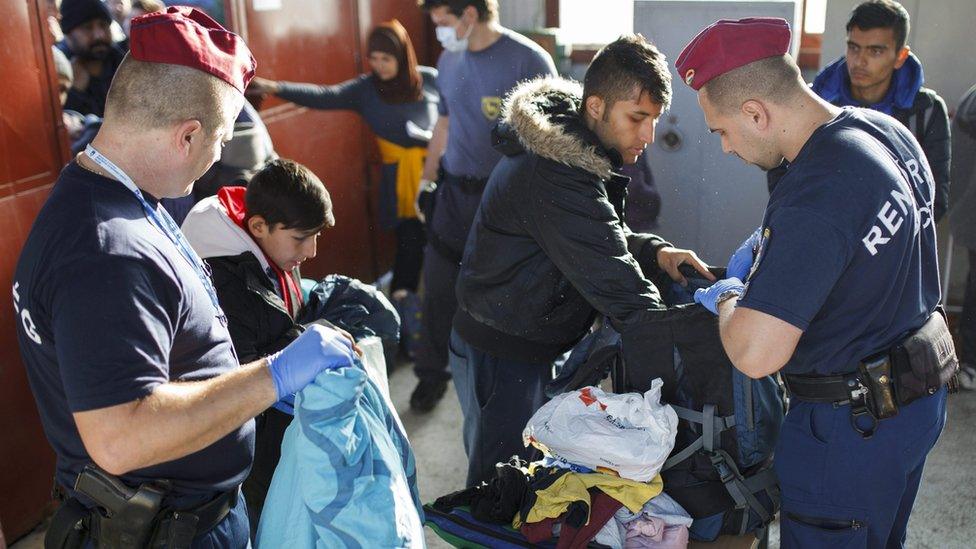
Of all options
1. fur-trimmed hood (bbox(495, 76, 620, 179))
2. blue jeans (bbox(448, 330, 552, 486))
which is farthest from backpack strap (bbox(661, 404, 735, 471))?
fur-trimmed hood (bbox(495, 76, 620, 179))

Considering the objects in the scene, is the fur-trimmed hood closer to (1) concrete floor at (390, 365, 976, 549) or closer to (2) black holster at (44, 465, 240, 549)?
(2) black holster at (44, 465, 240, 549)

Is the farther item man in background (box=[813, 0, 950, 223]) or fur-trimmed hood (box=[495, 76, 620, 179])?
man in background (box=[813, 0, 950, 223])

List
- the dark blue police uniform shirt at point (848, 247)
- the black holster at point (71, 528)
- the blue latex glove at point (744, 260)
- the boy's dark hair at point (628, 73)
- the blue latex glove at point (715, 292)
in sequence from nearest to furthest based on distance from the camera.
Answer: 1. the black holster at point (71, 528)
2. the dark blue police uniform shirt at point (848, 247)
3. the blue latex glove at point (715, 292)
4. the blue latex glove at point (744, 260)
5. the boy's dark hair at point (628, 73)

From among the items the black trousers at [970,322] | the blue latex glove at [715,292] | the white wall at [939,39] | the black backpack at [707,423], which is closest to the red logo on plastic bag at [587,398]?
the black backpack at [707,423]

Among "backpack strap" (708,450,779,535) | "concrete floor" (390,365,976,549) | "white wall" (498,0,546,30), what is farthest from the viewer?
"white wall" (498,0,546,30)

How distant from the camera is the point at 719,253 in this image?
535cm

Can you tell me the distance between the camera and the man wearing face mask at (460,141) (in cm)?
468

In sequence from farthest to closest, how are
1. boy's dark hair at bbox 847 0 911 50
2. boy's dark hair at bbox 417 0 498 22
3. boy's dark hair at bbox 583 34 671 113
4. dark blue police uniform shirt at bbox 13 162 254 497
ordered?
1. boy's dark hair at bbox 417 0 498 22
2. boy's dark hair at bbox 847 0 911 50
3. boy's dark hair at bbox 583 34 671 113
4. dark blue police uniform shirt at bbox 13 162 254 497

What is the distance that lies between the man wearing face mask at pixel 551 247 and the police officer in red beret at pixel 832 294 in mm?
400

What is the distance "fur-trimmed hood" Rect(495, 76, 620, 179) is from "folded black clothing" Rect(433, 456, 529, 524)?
0.93 metres

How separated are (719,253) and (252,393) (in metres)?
3.84

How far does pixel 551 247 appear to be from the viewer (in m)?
2.90

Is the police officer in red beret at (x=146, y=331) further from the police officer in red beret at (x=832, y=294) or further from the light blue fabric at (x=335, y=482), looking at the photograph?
the police officer in red beret at (x=832, y=294)

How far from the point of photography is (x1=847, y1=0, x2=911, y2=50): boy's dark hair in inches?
170
